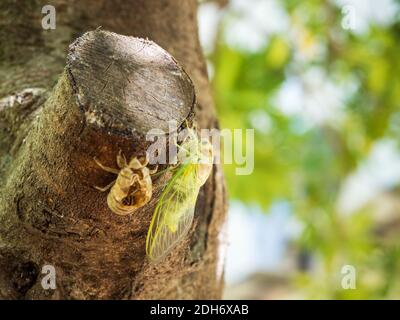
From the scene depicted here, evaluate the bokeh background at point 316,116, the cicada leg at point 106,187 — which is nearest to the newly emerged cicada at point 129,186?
the cicada leg at point 106,187

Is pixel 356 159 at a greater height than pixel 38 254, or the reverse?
pixel 356 159

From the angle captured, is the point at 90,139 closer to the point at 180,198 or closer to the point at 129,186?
the point at 129,186

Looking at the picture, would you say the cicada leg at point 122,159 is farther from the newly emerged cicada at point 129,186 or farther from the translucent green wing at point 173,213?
the translucent green wing at point 173,213

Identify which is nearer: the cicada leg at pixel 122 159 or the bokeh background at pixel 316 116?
the cicada leg at pixel 122 159

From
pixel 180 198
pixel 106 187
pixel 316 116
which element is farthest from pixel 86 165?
pixel 316 116
